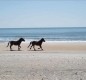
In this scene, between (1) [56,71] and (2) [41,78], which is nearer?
(2) [41,78]

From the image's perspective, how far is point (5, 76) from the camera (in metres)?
9.92

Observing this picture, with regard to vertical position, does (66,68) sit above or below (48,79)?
above

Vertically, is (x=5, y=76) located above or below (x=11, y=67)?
below

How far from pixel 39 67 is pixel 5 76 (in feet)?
7.71

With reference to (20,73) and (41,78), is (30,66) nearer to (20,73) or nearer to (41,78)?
(20,73)

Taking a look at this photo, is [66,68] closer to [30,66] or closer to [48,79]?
[30,66]

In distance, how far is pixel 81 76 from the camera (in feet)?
32.2

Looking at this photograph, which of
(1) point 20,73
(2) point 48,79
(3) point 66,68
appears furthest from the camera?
(3) point 66,68

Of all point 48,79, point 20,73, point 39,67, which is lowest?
point 48,79

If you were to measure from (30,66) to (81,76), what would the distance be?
3.08m

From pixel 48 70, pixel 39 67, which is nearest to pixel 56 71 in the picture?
pixel 48 70

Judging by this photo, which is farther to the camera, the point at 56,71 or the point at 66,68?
the point at 66,68

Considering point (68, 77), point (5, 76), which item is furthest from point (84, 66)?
point (5, 76)

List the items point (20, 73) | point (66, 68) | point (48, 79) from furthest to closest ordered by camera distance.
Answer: point (66, 68)
point (20, 73)
point (48, 79)
